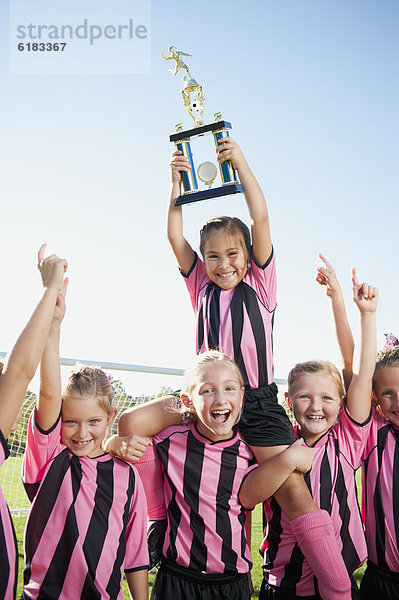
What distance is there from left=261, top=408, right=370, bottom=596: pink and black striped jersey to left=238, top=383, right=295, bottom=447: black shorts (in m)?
0.20

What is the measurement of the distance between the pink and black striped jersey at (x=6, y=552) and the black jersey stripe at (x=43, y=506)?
0.29 metres

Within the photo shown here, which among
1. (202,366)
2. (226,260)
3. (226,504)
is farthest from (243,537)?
(226,260)

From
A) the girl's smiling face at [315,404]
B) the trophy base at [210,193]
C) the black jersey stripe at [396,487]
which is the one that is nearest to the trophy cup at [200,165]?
the trophy base at [210,193]

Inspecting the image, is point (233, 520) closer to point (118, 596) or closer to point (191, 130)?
point (118, 596)

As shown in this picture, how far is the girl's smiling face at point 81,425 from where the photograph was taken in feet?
7.72

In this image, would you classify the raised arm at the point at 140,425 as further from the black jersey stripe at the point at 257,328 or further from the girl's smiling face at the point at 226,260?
the girl's smiling face at the point at 226,260

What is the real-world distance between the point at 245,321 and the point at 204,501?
87cm

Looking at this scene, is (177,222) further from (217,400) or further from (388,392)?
(388,392)

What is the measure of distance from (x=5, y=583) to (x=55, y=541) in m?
0.38

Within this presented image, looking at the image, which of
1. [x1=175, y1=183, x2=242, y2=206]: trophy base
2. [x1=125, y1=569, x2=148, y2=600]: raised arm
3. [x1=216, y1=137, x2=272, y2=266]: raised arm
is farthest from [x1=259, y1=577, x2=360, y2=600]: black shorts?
[x1=175, y1=183, x2=242, y2=206]: trophy base

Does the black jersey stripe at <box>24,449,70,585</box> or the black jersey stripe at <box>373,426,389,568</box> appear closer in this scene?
the black jersey stripe at <box>24,449,70,585</box>

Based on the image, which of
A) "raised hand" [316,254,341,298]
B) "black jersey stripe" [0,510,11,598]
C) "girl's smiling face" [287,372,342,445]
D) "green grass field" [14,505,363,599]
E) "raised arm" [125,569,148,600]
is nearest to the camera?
"black jersey stripe" [0,510,11,598]

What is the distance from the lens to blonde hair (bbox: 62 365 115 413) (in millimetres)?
2393

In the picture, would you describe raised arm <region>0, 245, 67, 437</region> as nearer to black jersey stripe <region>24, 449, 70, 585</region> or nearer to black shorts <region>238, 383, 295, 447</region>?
black jersey stripe <region>24, 449, 70, 585</region>
